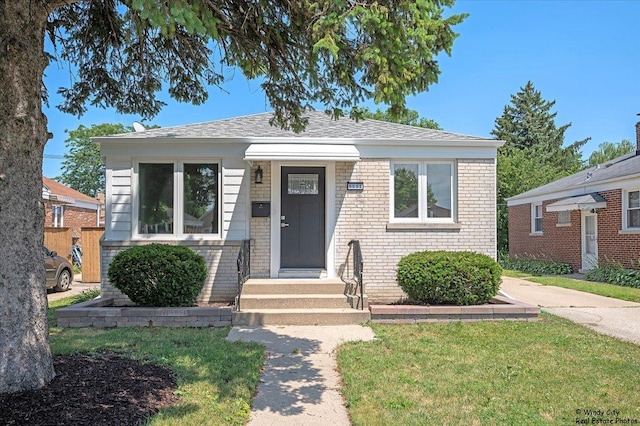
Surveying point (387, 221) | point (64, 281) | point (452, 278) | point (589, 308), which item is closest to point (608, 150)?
point (589, 308)

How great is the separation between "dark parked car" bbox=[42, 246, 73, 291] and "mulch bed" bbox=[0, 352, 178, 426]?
8.09 m

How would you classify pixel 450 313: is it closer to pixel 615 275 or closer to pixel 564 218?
pixel 615 275

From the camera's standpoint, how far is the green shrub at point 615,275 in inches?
508

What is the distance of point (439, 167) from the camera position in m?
8.81

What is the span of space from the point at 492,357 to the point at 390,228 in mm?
3714

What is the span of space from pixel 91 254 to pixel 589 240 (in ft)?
58.1

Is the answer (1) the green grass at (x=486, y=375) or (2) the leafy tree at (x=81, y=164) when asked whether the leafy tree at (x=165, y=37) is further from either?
(2) the leafy tree at (x=81, y=164)

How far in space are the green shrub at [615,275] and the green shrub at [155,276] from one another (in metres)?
12.6

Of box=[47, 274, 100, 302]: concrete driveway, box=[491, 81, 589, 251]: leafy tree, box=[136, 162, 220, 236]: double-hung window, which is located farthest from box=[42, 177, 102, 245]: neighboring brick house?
box=[491, 81, 589, 251]: leafy tree

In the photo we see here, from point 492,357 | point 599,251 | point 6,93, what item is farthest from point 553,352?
point 599,251

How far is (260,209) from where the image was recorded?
28.5ft

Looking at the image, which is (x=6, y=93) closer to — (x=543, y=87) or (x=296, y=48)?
(x=296, y=48)

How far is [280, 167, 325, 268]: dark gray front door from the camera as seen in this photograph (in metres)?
8.91

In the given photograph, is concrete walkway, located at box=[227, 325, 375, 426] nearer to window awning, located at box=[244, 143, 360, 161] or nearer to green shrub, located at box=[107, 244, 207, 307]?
green shrub, located at box=[107, 244, 207, 307]
